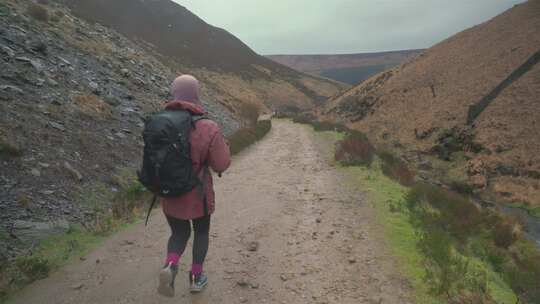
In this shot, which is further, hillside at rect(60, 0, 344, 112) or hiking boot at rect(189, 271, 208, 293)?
hillside at rect(60, 0, 344, 112)

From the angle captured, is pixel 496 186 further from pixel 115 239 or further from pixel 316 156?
pixel 115 239

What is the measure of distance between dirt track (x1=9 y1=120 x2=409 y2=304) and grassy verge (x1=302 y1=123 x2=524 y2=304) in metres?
0.27

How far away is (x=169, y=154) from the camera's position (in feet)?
9.65

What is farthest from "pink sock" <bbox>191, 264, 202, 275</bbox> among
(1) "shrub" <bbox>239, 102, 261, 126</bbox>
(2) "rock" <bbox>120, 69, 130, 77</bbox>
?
(1) "shrub" <bbox>239, 102, 261, 126</bbox>

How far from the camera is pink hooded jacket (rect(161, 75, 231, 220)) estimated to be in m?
3.12

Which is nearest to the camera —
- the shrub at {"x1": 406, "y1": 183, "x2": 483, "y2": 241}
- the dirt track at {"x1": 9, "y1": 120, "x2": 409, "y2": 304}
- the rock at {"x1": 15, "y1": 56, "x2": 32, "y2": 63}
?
the dirt track at {"x1": 9, "y1": 120, "x2": 409, "y2": 304}

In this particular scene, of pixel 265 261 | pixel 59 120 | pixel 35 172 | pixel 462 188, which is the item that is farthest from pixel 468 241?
pixel 462 188

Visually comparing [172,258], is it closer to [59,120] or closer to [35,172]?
[35,172]

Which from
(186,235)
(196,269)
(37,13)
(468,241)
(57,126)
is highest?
(37,13)

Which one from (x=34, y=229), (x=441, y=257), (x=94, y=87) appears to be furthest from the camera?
(x=94, y=87)

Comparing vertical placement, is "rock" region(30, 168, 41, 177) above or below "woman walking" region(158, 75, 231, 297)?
below

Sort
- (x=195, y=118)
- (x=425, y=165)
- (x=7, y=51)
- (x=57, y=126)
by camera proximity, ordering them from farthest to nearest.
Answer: (x=425, y=165)
(x=7, y=51)
(x=57, y=126)
(x=195, y=118)

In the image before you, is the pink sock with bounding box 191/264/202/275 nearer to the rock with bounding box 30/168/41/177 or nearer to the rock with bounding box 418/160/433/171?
the rock with bounding box 30/168/41/177

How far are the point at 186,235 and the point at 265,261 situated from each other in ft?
5.03
